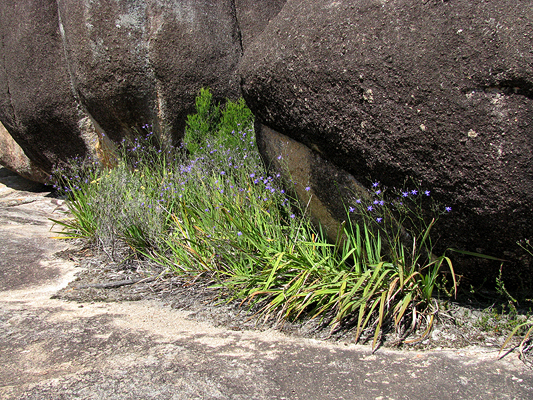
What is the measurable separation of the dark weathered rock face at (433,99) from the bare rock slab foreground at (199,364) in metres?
0.80

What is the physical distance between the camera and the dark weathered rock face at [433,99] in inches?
94.7

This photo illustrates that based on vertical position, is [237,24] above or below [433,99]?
above

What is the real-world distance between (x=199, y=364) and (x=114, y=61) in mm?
4041

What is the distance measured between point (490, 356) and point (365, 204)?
1.10 m

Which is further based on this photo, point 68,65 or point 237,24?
point 68,65

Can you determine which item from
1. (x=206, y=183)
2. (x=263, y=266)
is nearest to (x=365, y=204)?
(x=263, y=266)

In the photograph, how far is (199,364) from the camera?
2.27 metres

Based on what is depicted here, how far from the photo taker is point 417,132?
2.61 metres

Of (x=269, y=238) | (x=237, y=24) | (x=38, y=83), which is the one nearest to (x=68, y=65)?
(x=38, y=83)

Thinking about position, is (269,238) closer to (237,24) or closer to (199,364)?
(199,364)

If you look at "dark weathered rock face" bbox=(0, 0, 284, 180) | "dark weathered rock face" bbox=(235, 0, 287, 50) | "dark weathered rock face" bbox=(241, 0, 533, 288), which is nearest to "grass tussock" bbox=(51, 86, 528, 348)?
"dark weathered rock face" bbox=(241, 0, 533, 288)

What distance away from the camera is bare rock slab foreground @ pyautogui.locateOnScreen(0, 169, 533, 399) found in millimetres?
2041

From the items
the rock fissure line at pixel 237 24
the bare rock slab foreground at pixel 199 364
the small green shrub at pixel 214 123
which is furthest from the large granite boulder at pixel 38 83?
the bare rock slab foreground at pixel 199 364

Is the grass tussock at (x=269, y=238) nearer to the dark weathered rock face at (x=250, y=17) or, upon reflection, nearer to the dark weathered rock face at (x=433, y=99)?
the dark weathered rock face at (x=433, y=99)
